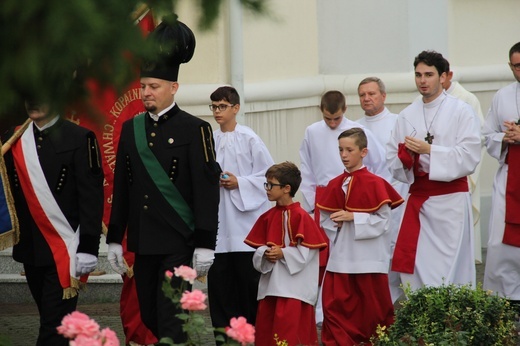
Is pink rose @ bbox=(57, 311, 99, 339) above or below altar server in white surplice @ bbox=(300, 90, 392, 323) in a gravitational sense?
below

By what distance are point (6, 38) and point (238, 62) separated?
7.58 m

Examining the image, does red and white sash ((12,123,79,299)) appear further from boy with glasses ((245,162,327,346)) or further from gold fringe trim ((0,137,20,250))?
boy with glasses ((245,162,327,346))

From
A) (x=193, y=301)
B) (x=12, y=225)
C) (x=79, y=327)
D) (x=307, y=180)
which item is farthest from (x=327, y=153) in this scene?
(x=79, y=327)

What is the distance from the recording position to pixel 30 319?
9555mm

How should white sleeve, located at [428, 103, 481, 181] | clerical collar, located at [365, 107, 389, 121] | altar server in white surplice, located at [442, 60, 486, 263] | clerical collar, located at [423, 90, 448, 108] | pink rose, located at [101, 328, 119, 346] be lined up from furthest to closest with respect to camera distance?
altar server in white surplice, located at [442, 60, 486, 263]
clerical collar, located at [365, 107, 389, 121]
clerical collar, located at [423, 90, 448, 108]
white sleeve, located at [428, 103, 481, 181]
pink rose, located at [101, 328, 119, 346]

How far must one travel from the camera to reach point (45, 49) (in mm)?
3113

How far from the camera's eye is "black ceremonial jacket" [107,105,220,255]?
7105mm

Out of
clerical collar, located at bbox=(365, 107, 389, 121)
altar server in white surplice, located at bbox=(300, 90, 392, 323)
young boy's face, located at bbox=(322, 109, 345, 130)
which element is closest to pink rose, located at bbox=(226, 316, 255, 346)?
altar server in white surplice, located at bbox=(300, 90, 392, 323)

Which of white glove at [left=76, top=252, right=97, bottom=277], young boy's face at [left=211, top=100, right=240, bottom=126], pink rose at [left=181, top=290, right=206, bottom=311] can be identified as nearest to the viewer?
pink rose at [left=181, top=290, right=206, bottom=311]

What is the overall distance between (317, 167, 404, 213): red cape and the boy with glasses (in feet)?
1.96

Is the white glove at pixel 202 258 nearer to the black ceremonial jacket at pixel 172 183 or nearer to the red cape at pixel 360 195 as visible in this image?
the black ceremonial jacket at pixel 172 183

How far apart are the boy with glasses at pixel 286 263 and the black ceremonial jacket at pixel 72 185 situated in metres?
1.14

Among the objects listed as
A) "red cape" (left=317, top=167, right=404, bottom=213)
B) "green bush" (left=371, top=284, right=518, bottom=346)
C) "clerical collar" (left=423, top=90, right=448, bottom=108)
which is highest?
"clerical collar" (left=423, top=90, right=448, bottom=108)

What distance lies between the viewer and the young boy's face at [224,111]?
28.6ft
